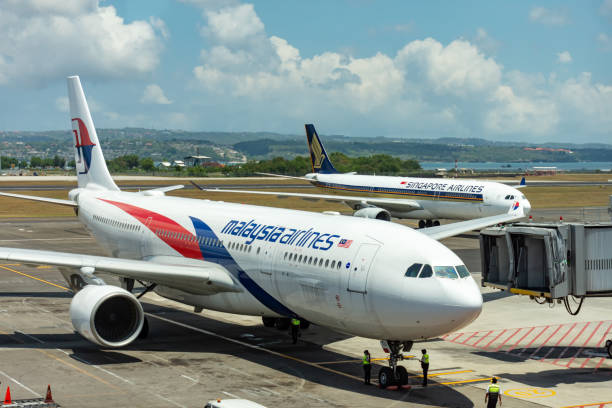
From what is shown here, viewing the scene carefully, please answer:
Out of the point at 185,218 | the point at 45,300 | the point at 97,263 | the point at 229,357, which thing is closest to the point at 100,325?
the point at 97,263

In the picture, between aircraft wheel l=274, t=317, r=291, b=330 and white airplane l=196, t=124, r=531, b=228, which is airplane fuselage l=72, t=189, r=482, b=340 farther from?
white airplane l=196, t=124, r=531, b=228

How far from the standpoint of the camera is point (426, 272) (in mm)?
21625

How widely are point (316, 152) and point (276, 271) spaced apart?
2251 inches

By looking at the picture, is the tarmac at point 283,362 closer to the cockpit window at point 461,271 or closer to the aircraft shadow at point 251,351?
the aircraft shadow at point 251,351

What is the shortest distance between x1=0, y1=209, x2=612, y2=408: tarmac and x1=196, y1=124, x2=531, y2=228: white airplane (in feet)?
76.9

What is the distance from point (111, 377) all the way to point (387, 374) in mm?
8597

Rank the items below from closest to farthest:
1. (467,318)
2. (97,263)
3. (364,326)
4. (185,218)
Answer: (467,318), (364,326), (97,263), (185,218)

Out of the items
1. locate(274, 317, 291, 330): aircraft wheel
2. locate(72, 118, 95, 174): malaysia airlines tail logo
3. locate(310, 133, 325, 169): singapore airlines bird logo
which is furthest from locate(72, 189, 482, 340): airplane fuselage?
locate(310, 133, 325, 169): singapore airlines bird logo

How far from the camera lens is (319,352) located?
27.3 m

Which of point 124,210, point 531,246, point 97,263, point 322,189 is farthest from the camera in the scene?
point 322,189

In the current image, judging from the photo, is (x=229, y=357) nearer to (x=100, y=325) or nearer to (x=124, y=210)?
(x=100, y=325)

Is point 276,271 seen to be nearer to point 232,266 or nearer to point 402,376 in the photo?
point 232,266

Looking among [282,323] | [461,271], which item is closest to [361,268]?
→ [461,271]

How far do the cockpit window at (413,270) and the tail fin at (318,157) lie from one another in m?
58.5
